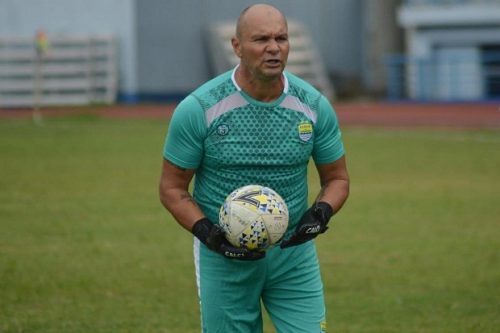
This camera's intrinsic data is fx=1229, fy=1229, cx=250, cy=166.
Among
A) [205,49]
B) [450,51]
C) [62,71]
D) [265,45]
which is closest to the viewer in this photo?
[265,45]

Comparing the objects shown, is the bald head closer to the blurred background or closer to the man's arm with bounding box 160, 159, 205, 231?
the man's arm with bounding box 160, 159, 205, 231

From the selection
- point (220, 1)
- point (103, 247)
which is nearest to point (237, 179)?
point (103, 247)

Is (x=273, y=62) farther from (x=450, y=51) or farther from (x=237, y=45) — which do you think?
(x=450, y=51)

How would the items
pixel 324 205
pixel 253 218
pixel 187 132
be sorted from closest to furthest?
pixel 253 218 < pixel 187 132 < pixel 324 205

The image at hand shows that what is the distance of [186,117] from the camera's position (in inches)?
248

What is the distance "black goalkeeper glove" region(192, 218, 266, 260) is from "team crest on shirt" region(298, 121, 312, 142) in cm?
65

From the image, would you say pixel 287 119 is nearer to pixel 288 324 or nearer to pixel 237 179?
pixel 237 179

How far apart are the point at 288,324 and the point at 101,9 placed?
31.1m

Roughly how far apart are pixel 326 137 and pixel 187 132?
0.76m

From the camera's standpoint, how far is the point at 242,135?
634cm

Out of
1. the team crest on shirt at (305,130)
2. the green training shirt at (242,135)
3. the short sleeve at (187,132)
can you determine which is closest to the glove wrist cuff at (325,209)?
the green training shirt at (242,135)

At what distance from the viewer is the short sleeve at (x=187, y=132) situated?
6305 millimetres

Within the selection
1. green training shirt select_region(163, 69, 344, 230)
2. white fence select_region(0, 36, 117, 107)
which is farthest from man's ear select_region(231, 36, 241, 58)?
white fence select_region(0, 36, 117, 107)

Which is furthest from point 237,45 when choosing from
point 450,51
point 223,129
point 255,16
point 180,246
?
point 450,51
